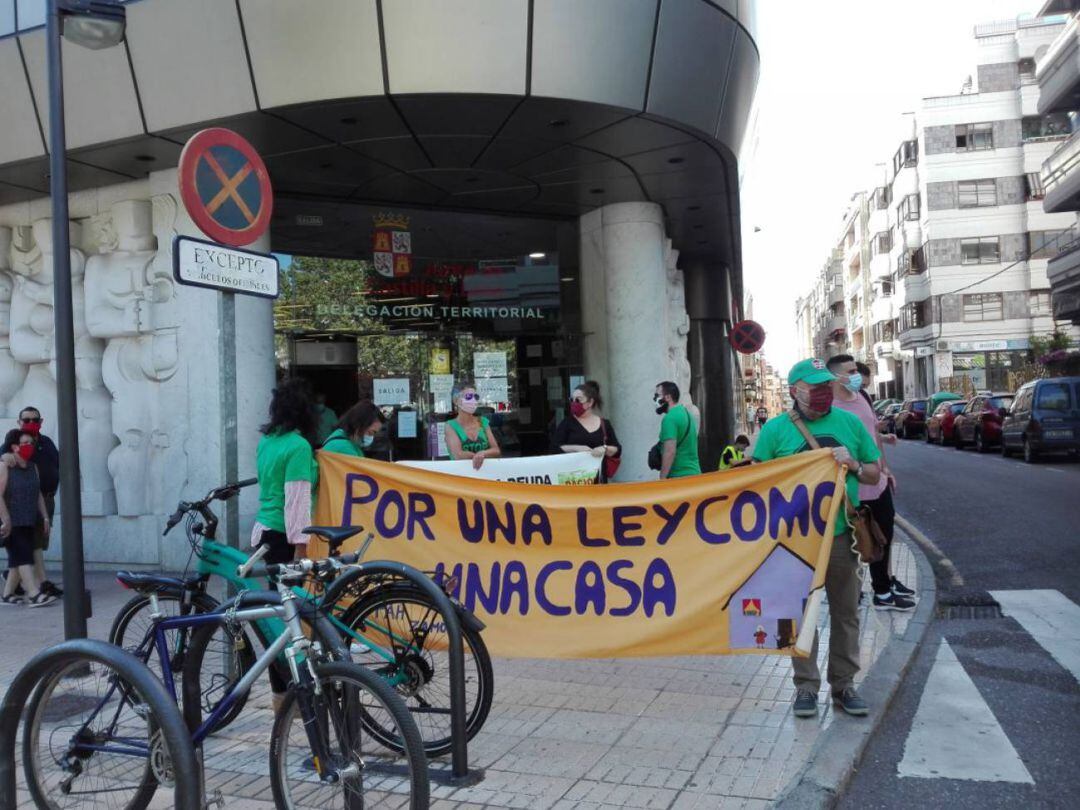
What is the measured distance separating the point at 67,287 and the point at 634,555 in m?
3.67

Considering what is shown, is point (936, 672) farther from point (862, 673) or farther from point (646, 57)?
point (646, 57)

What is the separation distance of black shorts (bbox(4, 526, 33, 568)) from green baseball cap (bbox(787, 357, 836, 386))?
6882mm

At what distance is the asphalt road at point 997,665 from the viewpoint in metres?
3.86

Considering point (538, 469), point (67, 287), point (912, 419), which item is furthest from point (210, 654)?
point (912, 419)

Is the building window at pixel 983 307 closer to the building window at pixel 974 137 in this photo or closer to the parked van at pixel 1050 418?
the building window at pixel 974 137

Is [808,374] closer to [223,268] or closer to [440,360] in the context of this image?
[223,268]

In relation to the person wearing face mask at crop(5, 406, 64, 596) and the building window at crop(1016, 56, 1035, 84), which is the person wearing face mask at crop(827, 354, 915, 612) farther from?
the building window at crop(1016, 56, 1035, 84)

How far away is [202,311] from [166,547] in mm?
2436

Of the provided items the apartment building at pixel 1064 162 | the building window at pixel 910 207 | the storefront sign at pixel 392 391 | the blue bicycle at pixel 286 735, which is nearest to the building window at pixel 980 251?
the building window at pixel 910 207

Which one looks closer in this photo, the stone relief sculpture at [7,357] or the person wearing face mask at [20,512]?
the person wearing face mask at [20,512]

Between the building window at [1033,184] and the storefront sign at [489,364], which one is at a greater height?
the building window at [1033,184]

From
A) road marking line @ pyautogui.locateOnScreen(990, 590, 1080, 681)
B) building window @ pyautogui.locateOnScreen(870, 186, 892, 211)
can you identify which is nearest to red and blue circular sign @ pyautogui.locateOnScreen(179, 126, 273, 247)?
road marking line @ pyautogui.locateOnScreen(990, 590, 1080, 681)

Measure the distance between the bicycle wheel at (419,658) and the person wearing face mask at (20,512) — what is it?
534 cm

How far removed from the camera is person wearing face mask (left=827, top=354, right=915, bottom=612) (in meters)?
6.75
